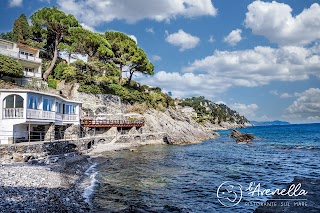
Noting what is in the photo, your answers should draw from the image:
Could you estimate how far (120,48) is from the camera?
57.2 metres

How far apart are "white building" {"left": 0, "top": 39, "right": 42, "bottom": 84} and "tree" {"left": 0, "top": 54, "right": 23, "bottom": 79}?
3.46 m

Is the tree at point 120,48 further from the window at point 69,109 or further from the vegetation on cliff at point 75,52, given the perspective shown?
the window at point 69,109

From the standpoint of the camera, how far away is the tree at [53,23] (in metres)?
47.2

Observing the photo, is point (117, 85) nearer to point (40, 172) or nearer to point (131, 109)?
point (131, 109)

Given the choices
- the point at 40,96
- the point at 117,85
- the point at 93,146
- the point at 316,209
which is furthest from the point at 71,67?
the point at 316,209

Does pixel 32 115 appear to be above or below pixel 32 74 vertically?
below

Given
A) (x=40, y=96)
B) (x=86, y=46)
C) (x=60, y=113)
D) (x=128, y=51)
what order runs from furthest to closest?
(x=128, y=51), (x=86, y=46), (x=60, y=113), (x=40, y=96)

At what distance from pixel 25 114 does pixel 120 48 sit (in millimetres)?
37035

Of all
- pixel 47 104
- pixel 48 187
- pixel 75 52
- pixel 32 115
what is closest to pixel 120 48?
pixel 75 52

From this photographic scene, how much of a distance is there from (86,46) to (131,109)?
1608 cm

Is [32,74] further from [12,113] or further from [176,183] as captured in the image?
[176,183]

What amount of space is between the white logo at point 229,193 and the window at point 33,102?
19387 mm

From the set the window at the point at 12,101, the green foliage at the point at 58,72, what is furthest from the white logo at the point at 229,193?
the green foliage at the point at 58,72

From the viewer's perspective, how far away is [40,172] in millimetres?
16719
